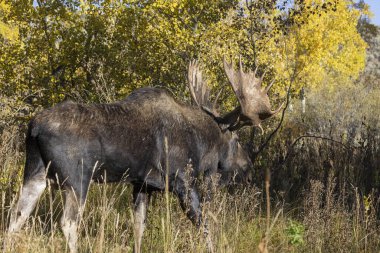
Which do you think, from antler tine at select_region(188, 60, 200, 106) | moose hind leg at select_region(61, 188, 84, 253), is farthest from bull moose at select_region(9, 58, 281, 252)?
antler tine at select_region(188, 60, 200, 106)

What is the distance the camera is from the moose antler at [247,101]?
5.99 meters

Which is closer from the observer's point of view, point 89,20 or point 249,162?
point 249,162

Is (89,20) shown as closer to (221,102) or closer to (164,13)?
(164,13)

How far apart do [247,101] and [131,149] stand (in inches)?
68.5

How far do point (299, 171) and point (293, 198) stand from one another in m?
0.65

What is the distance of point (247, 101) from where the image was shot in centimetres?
609

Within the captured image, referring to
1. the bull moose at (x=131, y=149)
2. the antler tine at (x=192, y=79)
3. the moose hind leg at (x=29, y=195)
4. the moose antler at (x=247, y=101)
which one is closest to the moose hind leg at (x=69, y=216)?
the bull moose at (x=131, y=149)

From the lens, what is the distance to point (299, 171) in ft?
27.1

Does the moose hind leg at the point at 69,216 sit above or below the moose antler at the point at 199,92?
below

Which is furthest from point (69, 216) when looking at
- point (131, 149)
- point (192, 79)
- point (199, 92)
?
point (192, 79)

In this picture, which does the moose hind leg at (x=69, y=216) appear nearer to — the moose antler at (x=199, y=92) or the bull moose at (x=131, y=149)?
the bull moose at (x=131, y=149)

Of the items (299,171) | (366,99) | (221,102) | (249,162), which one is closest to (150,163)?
(249,162)

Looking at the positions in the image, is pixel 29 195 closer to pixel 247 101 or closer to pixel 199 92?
pixel 199 92

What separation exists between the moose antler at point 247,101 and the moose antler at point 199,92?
226mm
